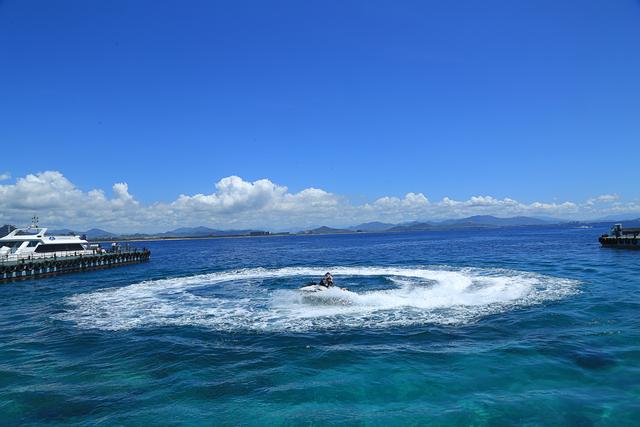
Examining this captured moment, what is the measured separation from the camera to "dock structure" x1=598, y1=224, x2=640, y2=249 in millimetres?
70681

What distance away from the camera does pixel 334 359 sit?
1727 centimetres

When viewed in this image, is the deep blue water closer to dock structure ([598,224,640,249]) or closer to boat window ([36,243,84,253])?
boat window ([36,243,84,253])

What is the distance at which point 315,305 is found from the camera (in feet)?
92.3

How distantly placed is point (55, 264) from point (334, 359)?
58.0 meters

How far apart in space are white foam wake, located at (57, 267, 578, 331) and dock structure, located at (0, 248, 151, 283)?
904 inches

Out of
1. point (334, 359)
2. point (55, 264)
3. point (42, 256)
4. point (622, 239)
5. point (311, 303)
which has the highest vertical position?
point (42, 256)

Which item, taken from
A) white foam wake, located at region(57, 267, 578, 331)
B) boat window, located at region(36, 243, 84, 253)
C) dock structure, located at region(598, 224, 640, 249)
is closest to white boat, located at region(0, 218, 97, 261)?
boat window, located at region(36, 243, 84, 253)

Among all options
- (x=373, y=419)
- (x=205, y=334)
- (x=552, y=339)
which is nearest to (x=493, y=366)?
(x=552, y=339)

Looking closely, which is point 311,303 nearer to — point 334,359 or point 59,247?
point 334,359

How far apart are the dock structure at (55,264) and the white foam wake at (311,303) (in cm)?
2297

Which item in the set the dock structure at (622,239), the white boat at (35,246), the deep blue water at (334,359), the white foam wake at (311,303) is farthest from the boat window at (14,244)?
the dock structure at (622,239)

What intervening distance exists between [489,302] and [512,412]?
16.4 meters

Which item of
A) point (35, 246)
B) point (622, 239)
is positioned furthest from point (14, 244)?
point (622, 239)

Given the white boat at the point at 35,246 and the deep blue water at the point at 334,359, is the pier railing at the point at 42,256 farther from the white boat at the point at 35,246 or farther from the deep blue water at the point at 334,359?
the deep blue water at the point at 334,359
